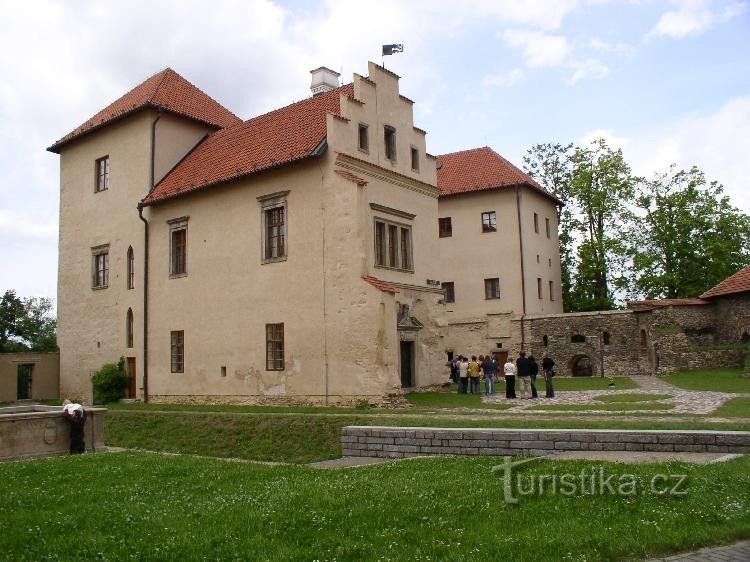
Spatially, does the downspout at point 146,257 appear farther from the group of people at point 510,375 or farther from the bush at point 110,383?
the group of people at point 510,375

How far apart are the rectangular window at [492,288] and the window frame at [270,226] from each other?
19.1 m

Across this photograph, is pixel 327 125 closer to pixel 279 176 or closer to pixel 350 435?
pixel 279 176

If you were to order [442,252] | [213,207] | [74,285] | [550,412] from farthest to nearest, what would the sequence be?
[442,252]
[74,285]
[213,207]
[550,412]

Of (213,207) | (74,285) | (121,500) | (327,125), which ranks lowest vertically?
(121,500)

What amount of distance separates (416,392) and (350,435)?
39.2ft

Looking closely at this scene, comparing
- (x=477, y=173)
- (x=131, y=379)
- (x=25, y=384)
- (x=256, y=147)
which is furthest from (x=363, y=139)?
(x=25, y=384)

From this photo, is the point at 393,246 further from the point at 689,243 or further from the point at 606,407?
the point at 689,243

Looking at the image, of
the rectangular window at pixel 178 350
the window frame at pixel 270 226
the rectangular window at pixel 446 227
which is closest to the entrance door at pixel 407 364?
the window frame at pixel 270 226

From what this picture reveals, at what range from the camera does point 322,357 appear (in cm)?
2491

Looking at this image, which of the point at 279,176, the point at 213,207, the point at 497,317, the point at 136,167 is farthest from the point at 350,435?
the point at 497,317

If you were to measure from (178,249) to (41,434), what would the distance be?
52.7 ft

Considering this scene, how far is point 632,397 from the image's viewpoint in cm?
2334

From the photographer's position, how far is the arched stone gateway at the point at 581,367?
131 feet

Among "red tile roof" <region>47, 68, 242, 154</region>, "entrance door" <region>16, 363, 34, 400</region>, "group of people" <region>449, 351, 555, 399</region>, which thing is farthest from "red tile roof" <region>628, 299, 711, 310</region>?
"entrance door" <region>16, 363, 34, 400</region>
